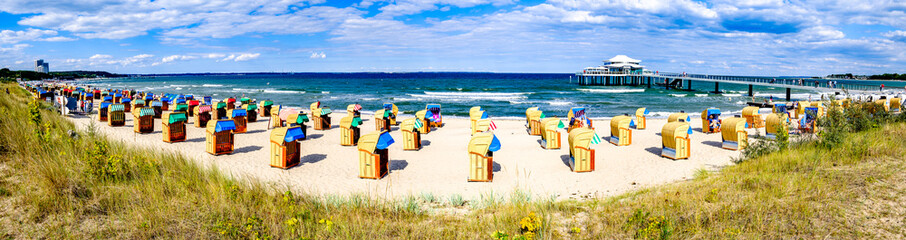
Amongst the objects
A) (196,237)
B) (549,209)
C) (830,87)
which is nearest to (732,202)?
(549,209)

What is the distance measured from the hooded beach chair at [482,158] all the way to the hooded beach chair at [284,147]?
420 cm

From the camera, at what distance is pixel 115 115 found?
59.8ft

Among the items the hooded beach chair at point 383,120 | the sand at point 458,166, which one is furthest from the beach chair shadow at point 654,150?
the hooded beach chair at point 383,120

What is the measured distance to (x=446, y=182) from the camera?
938 centimetres

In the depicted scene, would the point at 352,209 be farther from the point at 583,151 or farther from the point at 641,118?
the point at 641,118

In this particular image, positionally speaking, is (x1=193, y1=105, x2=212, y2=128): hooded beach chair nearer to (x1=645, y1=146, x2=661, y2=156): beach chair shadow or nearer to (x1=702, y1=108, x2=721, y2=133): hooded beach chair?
(x1=645, y1=146, x2=661, y2=156): beach chair shadow

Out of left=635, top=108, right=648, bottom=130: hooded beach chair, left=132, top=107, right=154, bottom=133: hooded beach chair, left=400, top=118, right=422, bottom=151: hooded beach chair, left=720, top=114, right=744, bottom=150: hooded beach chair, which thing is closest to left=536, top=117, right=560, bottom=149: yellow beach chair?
left=400, top=118, right=422, bottom=151: hooded beach chair

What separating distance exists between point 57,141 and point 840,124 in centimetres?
1255

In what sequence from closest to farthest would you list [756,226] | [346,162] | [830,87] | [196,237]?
[196,237] < [756,226] < [346,162] < [830,87]

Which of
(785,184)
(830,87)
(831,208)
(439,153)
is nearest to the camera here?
(831,208)

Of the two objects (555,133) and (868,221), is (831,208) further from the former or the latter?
(555,133)

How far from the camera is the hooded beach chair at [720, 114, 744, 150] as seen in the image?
12328 mm

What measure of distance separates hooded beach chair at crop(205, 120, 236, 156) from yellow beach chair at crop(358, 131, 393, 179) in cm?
461

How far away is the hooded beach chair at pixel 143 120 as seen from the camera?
16.2m
